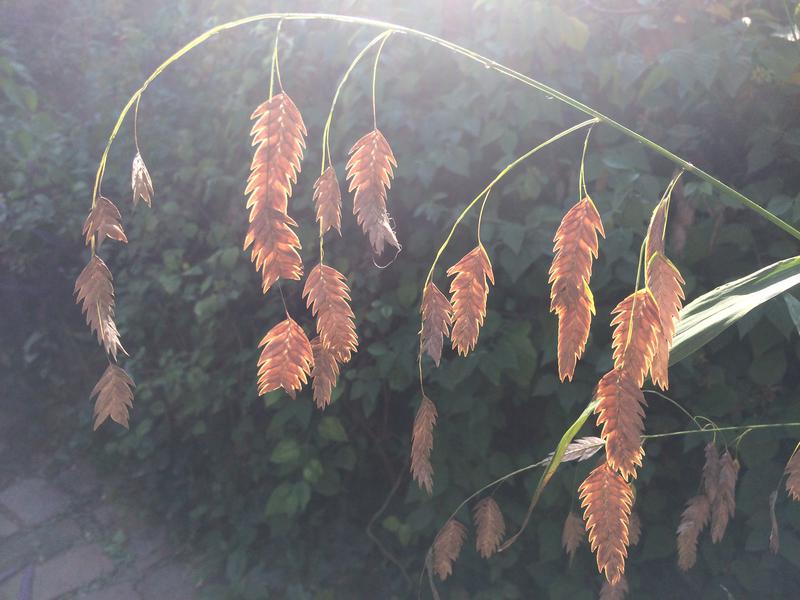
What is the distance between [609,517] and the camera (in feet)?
2.46

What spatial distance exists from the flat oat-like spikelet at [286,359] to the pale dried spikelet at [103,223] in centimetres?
19

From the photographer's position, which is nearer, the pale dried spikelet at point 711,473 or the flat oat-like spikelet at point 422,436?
the flat oat-like spikelet at point 422,436

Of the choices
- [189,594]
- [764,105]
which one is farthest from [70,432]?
[764,105]

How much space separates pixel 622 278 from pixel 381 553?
1448mm

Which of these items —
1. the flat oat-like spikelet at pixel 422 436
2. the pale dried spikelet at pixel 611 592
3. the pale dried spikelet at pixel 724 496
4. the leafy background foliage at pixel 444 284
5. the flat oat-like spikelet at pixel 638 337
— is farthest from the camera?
the leafy background foliage at pixel 444 284

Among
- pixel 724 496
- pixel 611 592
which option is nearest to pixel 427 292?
pixel 724 496

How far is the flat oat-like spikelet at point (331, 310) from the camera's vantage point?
2.48 feet

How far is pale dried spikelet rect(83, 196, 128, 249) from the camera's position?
2.65 ft

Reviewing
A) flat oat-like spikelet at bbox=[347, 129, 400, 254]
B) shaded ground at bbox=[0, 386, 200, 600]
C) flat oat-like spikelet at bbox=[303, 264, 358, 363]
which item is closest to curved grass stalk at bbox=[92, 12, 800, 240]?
flat oat-like spikelet at bbox=[347, 129, 400, 254]

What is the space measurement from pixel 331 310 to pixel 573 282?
223 mm

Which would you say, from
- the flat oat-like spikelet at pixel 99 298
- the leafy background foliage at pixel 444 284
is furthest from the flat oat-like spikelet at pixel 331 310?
the leafy background foliage at pixel 444 284

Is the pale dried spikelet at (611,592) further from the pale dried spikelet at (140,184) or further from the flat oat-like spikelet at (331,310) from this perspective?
the pale dried spikelet at (140,184)

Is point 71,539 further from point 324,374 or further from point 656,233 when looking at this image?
point 656,233

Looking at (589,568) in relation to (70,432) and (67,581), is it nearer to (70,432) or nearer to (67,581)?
(67,581)
